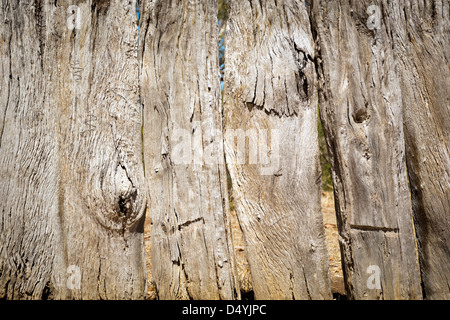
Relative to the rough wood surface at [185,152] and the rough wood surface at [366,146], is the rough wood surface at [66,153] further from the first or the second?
the rough wood surface at [366,146]

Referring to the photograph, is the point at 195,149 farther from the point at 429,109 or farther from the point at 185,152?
the point at 429,109

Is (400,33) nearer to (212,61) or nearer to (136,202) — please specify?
(212,61)

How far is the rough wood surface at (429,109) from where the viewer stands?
1930 mm

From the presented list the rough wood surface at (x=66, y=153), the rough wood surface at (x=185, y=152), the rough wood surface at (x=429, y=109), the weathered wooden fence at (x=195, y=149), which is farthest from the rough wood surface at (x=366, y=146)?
the rough wood surface at (x=66, y=153)

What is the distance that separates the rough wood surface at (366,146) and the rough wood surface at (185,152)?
2.20 ft

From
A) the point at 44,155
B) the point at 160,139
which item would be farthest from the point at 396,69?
the point at 44,155

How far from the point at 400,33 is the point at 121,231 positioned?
2.04 metres

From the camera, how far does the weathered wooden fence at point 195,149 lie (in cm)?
183

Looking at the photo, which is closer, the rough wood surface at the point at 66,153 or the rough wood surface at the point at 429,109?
the rough wood surface at the point at 66,153

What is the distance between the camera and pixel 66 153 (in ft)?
6.01

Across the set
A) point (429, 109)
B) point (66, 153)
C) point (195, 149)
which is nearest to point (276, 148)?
point (195, 149)

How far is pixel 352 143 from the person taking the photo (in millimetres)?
1837

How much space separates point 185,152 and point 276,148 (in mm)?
526

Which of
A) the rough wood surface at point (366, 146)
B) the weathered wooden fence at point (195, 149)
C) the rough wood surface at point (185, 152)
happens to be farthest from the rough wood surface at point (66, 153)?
the rough wood surface at point (366, 146)
